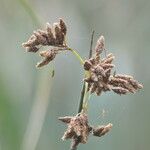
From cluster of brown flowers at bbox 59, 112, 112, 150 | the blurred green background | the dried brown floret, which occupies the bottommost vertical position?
cluster of brown flowers at bbox 59, 112, 112, 150

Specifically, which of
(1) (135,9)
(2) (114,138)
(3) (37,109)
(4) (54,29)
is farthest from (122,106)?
(4) (54,29)

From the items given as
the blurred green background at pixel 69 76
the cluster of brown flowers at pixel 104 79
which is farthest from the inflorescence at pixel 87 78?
the blurred green background at pixel 69 76

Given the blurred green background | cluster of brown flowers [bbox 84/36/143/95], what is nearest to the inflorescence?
cluster of brown flowers [bbox 84/36/143/95]

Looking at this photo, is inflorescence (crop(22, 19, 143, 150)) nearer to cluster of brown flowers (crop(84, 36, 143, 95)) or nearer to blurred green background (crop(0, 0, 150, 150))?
cluster of brown flowers (crop(84, 36, 143, 95))

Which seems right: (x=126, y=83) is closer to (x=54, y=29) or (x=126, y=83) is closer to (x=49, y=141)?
(x=54, y=29)

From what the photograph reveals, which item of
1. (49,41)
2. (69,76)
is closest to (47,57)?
(49,41)

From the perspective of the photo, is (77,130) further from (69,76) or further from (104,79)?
(69,76)
